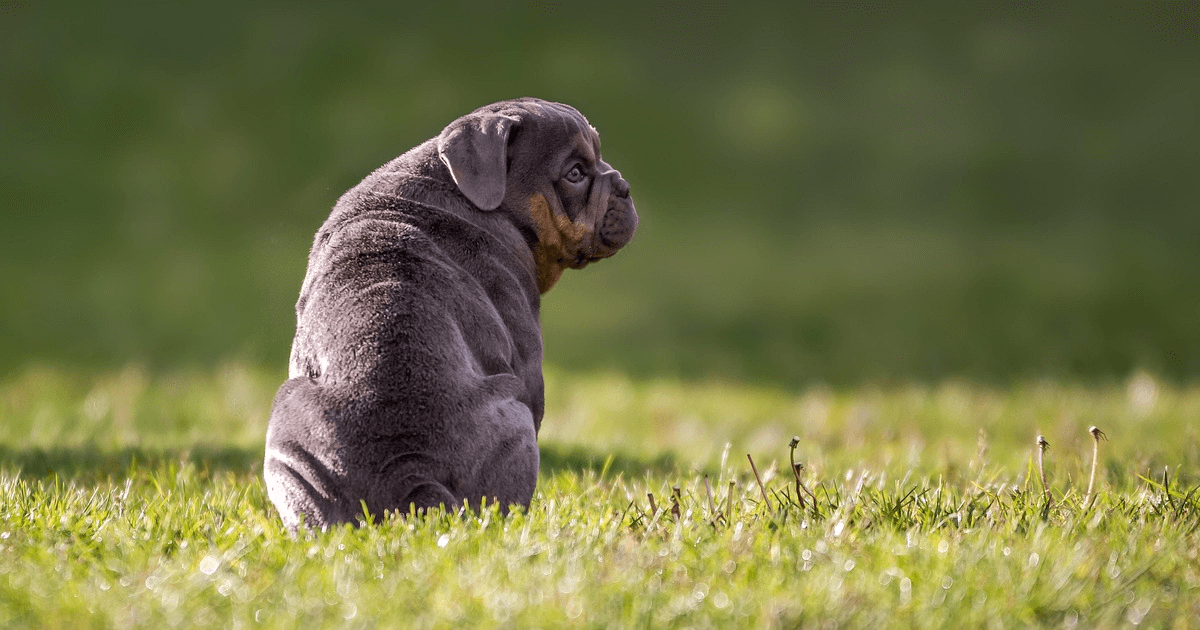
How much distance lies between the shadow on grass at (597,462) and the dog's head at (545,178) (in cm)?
133

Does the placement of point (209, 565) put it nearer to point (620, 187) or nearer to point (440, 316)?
point (440, 316)

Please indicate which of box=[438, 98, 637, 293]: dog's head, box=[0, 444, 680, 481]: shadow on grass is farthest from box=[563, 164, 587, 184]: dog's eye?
box=[0, 444, 680, 481]: shadow on grass

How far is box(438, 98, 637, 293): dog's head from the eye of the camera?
405cm

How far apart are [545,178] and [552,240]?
0.78ft

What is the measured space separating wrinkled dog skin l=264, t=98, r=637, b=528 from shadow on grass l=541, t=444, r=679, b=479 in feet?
4.52

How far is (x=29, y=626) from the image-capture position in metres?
2.60

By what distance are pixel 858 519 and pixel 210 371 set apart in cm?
663

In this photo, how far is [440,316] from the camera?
3.62 metres

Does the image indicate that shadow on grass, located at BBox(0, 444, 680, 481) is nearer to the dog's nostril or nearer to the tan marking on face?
the tan marking on face

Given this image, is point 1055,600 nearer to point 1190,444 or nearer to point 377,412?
point 377,412

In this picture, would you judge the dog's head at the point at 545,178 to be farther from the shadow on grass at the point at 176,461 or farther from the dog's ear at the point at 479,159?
the shadow on grass at the point at 176,461

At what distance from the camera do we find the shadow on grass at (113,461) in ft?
16.6

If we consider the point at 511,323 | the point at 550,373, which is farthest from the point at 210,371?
the point at 511,323

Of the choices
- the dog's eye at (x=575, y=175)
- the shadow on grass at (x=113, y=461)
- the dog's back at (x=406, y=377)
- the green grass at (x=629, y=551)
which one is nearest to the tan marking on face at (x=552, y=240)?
the dog's eye at (x=575, y=175)
